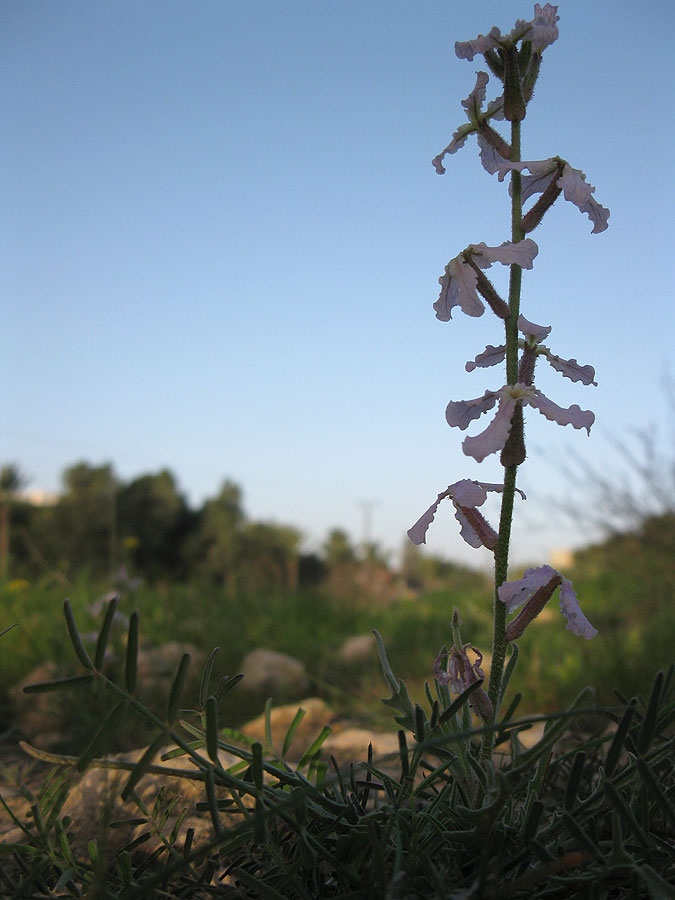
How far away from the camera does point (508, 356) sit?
1.10 metres

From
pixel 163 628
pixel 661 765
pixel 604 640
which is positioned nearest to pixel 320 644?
pixel 163 628

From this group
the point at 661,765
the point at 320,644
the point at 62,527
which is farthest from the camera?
the point at 62,527

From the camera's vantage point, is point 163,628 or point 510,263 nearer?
point 510,263

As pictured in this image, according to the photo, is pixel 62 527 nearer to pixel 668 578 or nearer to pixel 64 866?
pixel 668 578

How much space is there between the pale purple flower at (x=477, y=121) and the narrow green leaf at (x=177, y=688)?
0.90 metres

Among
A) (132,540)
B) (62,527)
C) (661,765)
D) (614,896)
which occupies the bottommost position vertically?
(614,896)

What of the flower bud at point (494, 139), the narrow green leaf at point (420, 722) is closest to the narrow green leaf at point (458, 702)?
the narrow green leaf at point (420, 722)

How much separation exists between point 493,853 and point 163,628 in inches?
173

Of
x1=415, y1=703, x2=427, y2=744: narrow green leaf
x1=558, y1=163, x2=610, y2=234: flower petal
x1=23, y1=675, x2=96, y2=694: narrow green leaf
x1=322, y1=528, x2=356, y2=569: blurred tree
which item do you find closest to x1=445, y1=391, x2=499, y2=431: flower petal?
x1=558, y1=163, x2=610, y2=234: flower petal

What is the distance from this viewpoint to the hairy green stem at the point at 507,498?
1.07 m

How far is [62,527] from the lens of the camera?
75.9 feet

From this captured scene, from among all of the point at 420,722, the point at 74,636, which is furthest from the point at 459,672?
the point at 74,636

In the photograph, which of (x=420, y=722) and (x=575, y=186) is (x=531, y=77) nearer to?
(x=575, y=186)

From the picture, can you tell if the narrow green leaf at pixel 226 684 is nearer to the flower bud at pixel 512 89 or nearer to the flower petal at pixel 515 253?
the flower petal at pixel 515 253
